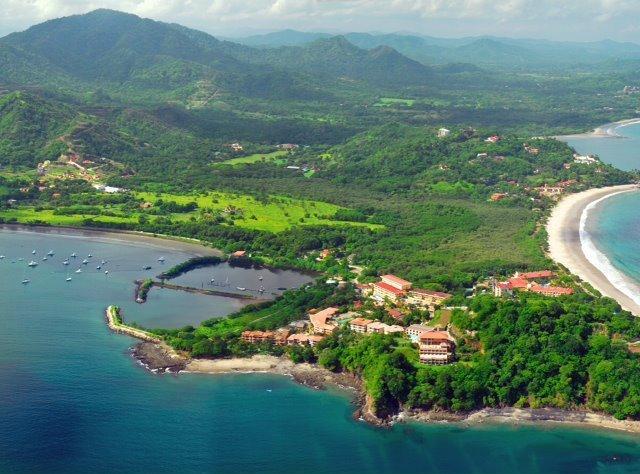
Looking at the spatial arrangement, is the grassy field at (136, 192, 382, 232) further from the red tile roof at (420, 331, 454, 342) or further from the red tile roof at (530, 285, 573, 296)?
the red tile roof at (420, 331, 454, 342)

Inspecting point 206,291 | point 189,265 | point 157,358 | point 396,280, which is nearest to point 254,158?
point 189,265

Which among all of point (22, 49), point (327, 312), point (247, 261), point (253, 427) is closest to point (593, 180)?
point (247, 261)

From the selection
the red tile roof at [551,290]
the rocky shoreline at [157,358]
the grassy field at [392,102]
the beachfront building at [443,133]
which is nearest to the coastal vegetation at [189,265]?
the rocky shoreline at [157,358]

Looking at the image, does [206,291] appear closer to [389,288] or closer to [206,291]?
[206,291]

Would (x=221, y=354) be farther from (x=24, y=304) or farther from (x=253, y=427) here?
(x=24, y=304)

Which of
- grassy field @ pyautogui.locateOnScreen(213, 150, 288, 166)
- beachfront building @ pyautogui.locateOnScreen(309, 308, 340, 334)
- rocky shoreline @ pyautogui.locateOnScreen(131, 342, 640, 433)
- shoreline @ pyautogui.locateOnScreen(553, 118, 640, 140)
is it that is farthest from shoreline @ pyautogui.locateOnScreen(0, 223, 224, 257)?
shoreline @ pyautogui.locateOnScreen(553, 118, 640, 140)
